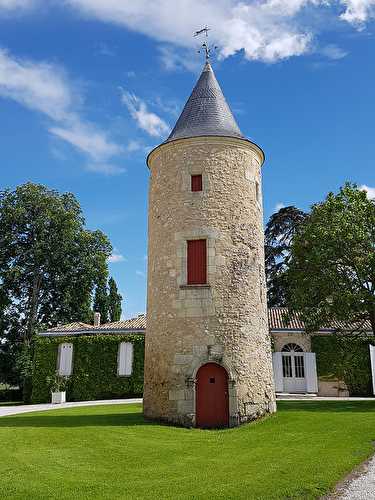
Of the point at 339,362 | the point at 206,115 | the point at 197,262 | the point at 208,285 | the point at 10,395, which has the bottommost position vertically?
the point at 10,395

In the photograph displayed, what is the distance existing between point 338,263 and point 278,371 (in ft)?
21.8

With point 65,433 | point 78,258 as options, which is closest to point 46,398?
point 78,258

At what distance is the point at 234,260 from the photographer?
11695 millimetres

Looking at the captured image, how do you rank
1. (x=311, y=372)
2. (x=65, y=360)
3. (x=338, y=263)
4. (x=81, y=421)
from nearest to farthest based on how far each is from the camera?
(x=81, y=421), (x=338, y=263), (x=311, y=372), (x=65, y=360)

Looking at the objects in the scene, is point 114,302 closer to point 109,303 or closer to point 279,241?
point 109,303

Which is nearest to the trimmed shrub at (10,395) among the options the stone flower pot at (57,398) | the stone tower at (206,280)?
the stone flower pot at (57,398)

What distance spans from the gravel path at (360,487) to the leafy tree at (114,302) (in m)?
26.7

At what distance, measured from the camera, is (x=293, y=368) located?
19.6 meters

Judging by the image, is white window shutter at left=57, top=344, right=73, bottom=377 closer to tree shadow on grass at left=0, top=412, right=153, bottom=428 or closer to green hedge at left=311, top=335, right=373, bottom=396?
tree shadow on grass at left=0, top=412, right=153, bottom=428

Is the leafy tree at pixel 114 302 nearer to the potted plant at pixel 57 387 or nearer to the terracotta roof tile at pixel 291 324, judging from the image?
the potted plant at pixel 57 387

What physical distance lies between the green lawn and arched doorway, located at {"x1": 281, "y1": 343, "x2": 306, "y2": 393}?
8091 millimetres

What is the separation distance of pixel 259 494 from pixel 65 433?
17.8 feet

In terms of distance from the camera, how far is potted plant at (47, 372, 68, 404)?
19344mm

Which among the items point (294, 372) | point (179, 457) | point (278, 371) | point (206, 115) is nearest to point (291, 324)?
point (294, 372)
